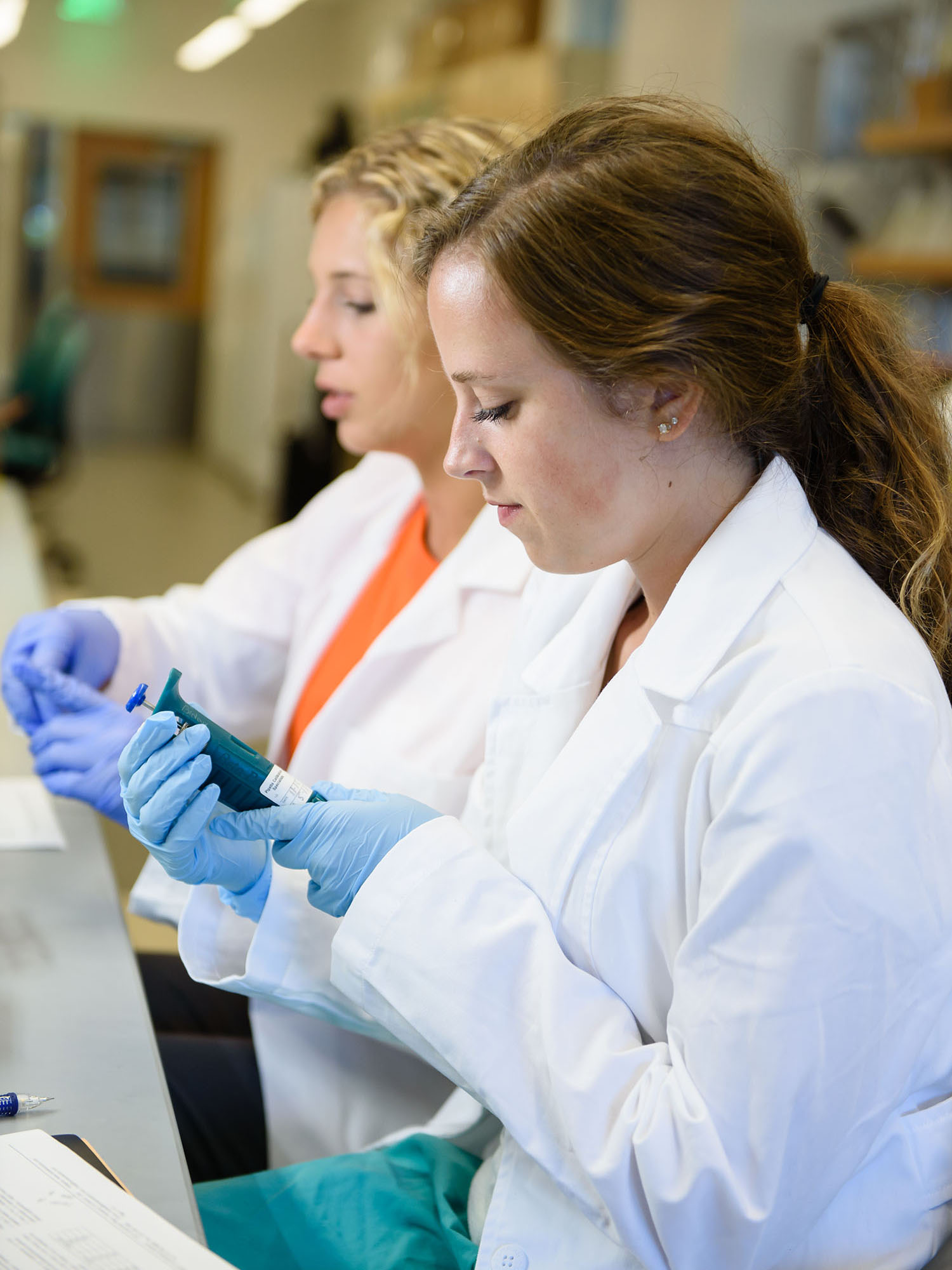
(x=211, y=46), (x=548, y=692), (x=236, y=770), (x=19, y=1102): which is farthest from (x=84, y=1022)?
(x=211, y=46)

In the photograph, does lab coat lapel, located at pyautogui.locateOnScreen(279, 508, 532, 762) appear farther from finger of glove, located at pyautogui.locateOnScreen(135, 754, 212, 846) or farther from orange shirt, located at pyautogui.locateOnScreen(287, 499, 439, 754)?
finger of glove, located at pyautogui.locateOnScreen(135, 754, 212, 846)

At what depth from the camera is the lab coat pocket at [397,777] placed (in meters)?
1.26

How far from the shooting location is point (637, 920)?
91 centimetres

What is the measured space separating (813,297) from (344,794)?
58 cm

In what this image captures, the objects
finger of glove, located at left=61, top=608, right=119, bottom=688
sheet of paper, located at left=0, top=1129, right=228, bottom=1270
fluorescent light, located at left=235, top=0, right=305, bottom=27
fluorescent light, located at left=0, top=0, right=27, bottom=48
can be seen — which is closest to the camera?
sheet of paper, located at left=0, top=1129, right=228, bottom=1270

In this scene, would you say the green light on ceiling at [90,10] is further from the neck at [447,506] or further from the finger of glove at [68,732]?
the finger of glove at [68,732]

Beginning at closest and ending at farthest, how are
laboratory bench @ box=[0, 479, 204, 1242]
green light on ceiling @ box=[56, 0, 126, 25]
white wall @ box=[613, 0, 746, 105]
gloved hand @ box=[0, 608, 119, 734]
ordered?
laboratory bench @ box=[0, 479, 204, 1242]
gloved hand @ box=[0, 608, 119, 734]
white wall @ box=[613, 0, 746, 105]
green light on ceiling @ box=[56, 0, 126, 25]

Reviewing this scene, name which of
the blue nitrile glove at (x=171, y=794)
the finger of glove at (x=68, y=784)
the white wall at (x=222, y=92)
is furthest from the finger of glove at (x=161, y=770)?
the white wall at (x=222, y=92)

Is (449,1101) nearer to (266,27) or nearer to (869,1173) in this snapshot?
(869,1173)

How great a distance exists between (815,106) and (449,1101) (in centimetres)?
379

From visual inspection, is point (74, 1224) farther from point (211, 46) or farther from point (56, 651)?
point (211, 46)

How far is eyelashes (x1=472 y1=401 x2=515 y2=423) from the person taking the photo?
95 centimetres

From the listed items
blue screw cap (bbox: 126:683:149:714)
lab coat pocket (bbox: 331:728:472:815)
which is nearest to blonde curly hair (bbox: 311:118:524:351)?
lab coat pocket (bbox: 331:728:472:815)

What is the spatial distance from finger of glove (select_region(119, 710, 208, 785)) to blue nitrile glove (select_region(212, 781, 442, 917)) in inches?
3.1
